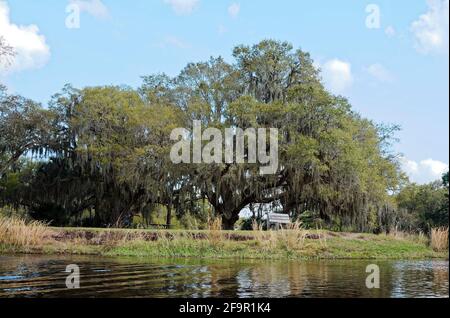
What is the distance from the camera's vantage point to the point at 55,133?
33.2 meters

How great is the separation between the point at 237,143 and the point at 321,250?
975 cm

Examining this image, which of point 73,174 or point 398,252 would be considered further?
point 73,174

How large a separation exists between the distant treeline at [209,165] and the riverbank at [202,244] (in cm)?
689

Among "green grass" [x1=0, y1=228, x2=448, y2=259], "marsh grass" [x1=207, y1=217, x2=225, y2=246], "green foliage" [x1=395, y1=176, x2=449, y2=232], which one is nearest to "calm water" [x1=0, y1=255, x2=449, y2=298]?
"green grass" [x1=0, y1=228, x2=448, y2=259]

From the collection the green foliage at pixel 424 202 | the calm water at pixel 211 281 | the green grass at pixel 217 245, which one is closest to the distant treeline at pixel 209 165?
the green foliage at pixel 424 202

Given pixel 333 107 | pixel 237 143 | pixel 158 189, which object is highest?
pixel 333 107

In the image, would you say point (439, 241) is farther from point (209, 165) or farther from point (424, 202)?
point (424, 202)

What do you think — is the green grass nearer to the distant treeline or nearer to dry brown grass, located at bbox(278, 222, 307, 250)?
dry brown grass, located at bbox(278, 222, 307, 250)

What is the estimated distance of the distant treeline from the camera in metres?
29.5

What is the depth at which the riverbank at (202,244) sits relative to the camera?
20578 millimetres

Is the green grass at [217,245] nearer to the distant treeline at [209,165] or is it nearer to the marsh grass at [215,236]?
the marsh grass at [215,236]

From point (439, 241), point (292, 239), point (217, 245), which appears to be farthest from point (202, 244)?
point (439, 241)
